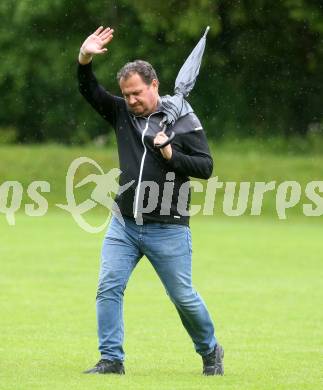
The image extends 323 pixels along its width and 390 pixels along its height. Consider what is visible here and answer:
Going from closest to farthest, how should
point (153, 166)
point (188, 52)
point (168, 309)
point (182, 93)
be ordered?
point (153, 166), point (182, 93), point (168, 309), point (188, 52)

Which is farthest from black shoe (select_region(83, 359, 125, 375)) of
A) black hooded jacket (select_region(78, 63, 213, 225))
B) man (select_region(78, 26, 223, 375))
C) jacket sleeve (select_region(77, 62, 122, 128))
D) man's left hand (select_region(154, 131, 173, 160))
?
jacket sleeve (select_region(77, 62, 122, 128))

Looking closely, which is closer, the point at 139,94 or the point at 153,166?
the point at 139,94

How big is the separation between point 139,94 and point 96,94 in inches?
16.2

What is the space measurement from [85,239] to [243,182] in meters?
10.2

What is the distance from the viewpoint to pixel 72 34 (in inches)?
1793

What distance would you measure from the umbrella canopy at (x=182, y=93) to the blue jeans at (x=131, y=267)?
28.9 inches

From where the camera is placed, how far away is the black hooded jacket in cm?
826

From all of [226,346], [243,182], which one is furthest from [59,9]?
[226,346]

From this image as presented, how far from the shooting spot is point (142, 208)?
A: 8320 mm

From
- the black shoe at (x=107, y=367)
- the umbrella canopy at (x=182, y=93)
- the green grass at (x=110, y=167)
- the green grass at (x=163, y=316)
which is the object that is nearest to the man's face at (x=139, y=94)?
the umbrella canopy at (x=182, y=93)

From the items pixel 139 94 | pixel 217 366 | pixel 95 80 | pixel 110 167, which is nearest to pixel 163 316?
pixel 217 366

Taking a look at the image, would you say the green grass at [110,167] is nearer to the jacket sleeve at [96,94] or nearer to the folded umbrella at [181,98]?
the folded umbrella at [181,98]

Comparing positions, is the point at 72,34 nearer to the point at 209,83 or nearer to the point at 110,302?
the point at 209,83

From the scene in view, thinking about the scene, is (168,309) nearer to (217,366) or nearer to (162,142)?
(217,366)
